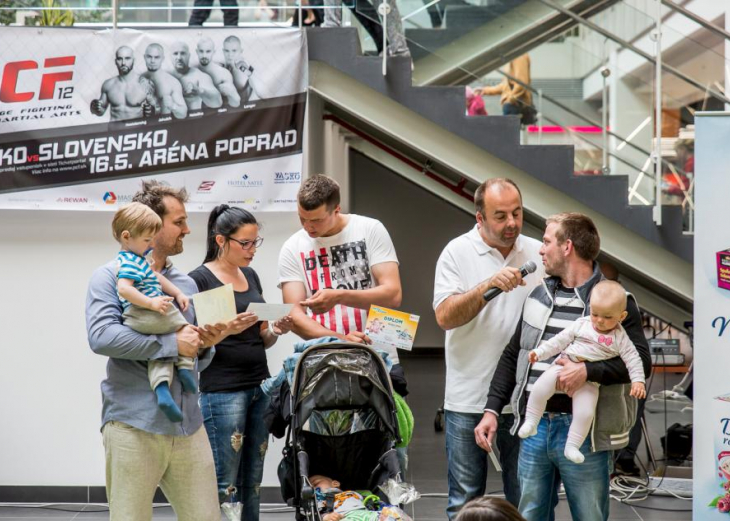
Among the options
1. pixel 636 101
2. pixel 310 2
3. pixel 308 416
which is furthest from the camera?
pixel 636 101

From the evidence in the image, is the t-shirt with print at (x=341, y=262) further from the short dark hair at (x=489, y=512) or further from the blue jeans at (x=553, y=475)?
the short dark hair at (x=489, y=512)

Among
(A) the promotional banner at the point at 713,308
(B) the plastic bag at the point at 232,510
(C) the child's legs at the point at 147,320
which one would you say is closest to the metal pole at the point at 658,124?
(A) the promotional banner at the point at 713,308

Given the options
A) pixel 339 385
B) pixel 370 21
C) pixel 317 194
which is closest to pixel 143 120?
pixel 370 21

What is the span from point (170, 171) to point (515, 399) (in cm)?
302

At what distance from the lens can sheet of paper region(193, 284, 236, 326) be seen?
10.8ft

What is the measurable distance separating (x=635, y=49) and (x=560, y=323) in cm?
366

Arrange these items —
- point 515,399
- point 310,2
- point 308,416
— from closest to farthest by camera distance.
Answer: point 515,399 → point 308,416 → point 310,2

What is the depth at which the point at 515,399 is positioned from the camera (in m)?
3.38

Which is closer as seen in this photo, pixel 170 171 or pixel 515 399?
pixel 515 399

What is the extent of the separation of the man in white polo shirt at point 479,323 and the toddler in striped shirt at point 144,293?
113cm

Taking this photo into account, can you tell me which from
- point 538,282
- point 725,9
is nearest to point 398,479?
point 538,282

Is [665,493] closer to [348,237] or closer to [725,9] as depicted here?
[348,237]

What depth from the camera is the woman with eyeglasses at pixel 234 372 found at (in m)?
3.88

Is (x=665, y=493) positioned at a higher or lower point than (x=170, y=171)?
lower
